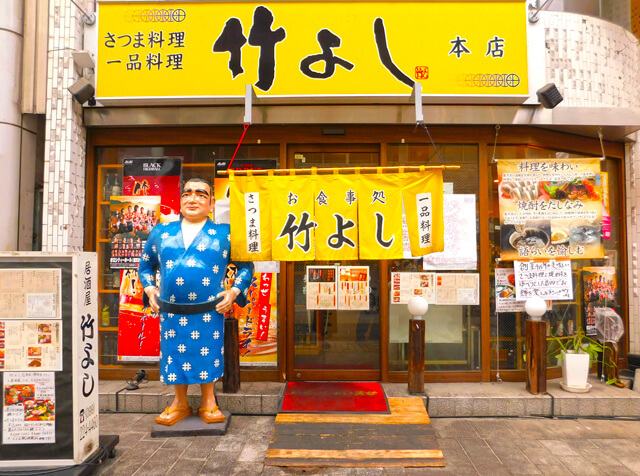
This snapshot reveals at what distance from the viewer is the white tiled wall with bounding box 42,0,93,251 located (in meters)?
5.54

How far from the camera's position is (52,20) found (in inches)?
221

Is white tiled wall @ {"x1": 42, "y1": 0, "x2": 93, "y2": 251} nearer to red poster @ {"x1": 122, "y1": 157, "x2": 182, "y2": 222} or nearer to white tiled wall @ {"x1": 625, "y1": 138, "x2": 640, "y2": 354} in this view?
red poster @ {"x1": 122, "y1": 157, "x2": 182, "y2": 222}

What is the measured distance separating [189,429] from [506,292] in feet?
15.4

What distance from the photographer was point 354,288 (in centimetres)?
591

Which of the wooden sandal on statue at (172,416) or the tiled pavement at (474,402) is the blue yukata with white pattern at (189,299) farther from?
the tiled pavement at (474,402)

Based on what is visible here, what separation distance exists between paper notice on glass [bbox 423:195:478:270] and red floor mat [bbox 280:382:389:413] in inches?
77.1

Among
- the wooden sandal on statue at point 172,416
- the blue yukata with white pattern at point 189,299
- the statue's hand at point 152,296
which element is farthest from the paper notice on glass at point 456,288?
the statue's hand at point 152,296

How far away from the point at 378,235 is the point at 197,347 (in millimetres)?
2459

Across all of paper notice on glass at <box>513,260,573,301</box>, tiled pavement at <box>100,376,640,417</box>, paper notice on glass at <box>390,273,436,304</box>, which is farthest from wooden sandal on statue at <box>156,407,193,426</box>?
paper notice on glass at <box>513,260,573,301</box>

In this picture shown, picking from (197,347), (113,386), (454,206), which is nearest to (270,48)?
(454,206)

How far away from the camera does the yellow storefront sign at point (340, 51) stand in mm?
5441

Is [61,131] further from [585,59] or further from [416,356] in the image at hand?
[585,59]

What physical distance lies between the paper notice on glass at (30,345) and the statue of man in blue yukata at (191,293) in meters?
1.08

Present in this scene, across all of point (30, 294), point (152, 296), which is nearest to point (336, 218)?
point (152, 296)
